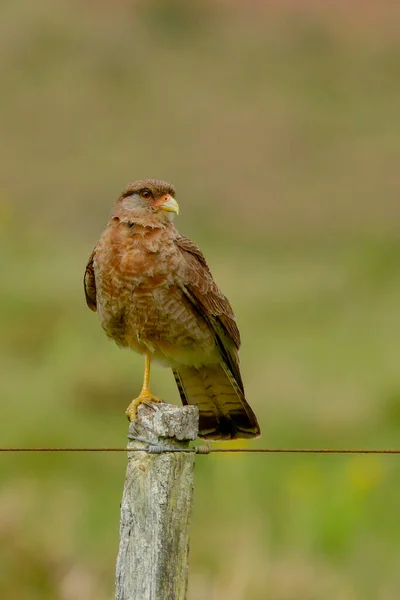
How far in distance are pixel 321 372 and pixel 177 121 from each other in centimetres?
2233

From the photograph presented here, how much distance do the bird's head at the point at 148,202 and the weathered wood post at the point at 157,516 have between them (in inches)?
72.8

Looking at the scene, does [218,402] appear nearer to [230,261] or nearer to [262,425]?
[262,425]

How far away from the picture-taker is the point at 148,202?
6.33 metres

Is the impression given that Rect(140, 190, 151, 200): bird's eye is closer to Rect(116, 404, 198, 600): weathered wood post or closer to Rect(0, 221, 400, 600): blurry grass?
Rect(116, 404, 198, 600): weathered wood post

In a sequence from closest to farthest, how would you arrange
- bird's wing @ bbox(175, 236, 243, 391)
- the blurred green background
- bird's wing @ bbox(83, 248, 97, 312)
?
bird's wing @ bbox(175, 236, 243, 391) < bird's wing @ bbox(83, 248, 97, 312) < the blurred green background

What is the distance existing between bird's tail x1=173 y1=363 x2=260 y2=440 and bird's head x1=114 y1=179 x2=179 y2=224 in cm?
71

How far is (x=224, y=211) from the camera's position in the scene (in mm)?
27734

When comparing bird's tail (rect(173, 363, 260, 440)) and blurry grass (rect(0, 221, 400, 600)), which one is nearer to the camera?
bird's tail (rect(173, 363, 260, 440))

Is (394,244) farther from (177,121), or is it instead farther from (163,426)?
(163,426)

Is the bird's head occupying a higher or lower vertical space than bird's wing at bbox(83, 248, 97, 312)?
higher

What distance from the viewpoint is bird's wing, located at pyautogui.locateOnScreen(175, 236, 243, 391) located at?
6.11 m

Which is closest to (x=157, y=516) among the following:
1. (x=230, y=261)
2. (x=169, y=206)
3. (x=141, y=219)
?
(x=141, y=219)

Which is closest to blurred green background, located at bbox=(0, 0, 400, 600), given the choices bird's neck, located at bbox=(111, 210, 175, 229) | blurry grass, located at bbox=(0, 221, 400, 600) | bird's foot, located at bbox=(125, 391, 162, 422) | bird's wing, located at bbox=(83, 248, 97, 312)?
blurry grass, located at bbox=(0, 221, 400, 600)

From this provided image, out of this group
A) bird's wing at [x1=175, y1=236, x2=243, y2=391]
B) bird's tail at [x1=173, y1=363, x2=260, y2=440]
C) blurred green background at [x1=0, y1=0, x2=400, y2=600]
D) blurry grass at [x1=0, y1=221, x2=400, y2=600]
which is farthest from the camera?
blurred green background at [x1=0, y1=0, x2=400, y2=600]
